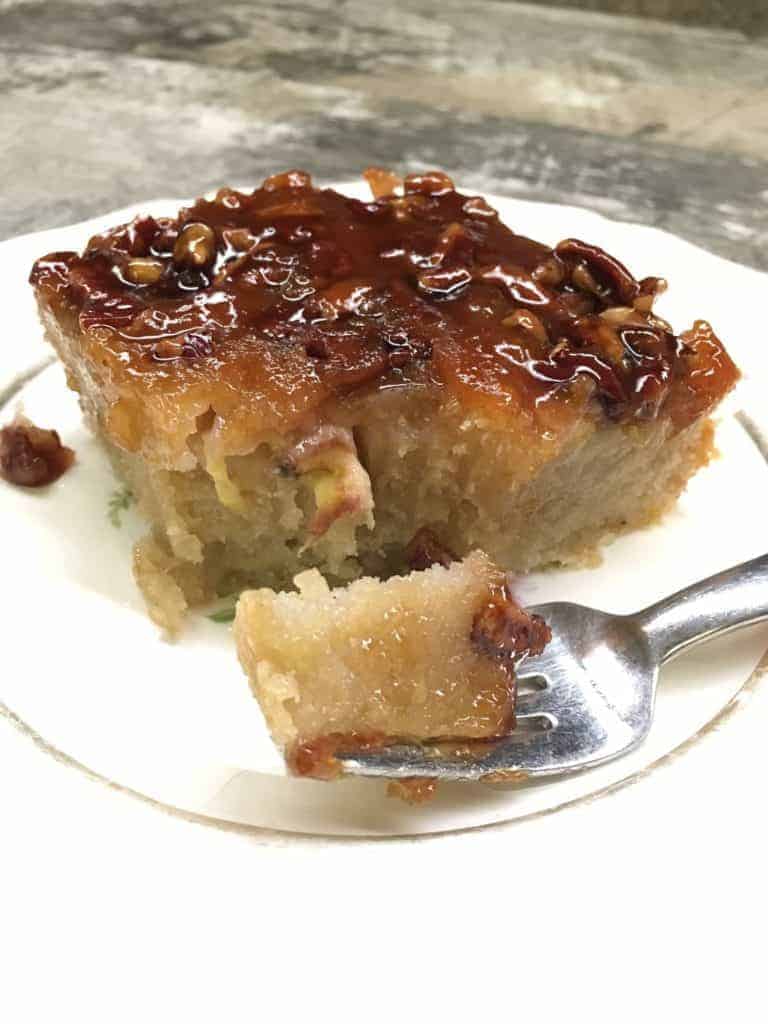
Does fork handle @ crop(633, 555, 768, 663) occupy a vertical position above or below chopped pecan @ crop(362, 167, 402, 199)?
below

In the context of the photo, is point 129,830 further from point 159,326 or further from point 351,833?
point 159,326

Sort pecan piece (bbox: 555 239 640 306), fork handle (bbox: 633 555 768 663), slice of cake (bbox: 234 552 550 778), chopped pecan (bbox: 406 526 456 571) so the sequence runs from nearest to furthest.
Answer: slice of cake (bbox: 234 552 550 778) → fork handle (bbox: 633 555 768 663) → chopped pecan (bbox: 406 526 456 571) → pecan piece (bbox: 555 239 640 306)

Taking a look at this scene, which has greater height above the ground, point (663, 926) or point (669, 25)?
point (669, 25)

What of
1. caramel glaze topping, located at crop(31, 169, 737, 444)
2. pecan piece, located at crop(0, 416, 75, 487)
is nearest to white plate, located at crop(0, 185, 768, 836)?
pecan piece, located at crop(0, 416, 75, 487)

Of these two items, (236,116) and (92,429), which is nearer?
(92,429)

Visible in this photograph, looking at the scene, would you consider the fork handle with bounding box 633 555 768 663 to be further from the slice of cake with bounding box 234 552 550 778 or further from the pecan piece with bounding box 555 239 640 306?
the pecan piece with bounding box 555 239 640 306

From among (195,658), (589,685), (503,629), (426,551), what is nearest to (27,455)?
(195,658)

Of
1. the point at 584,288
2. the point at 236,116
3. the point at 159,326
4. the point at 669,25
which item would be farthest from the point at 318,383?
the point at 669,25
